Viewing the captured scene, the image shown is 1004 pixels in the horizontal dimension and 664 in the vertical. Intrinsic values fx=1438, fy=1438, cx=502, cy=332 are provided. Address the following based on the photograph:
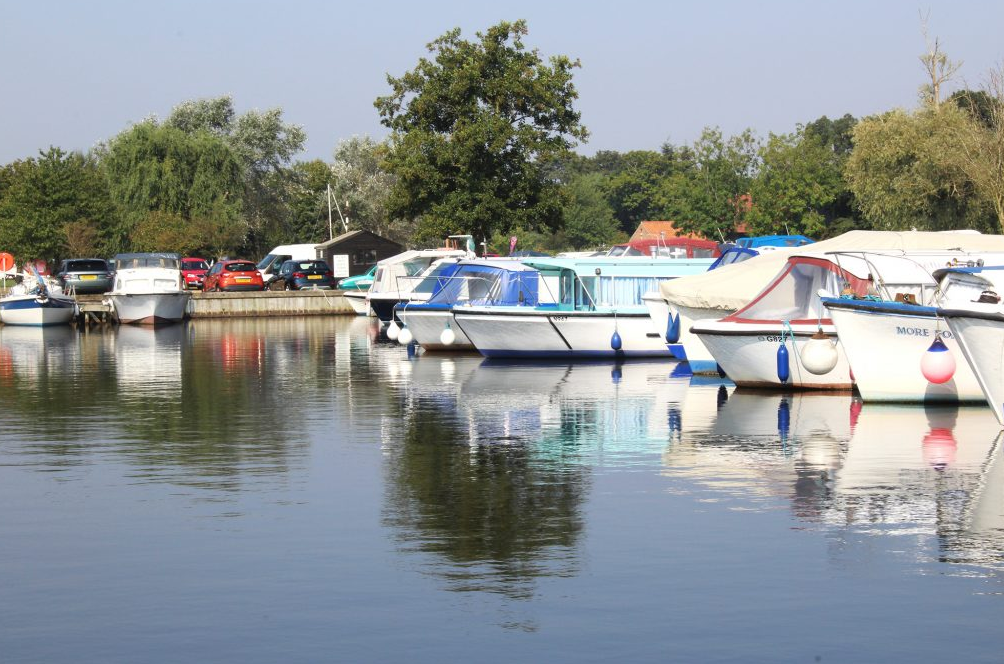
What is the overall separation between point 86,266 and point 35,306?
11096 mm

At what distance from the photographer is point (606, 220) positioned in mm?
138375

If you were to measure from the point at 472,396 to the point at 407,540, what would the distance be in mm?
13204

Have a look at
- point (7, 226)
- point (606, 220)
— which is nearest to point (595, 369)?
point (7, 226)

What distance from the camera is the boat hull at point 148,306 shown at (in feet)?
186

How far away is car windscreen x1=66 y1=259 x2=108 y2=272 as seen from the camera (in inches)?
2625

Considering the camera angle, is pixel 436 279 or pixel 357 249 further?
pixel 357 249

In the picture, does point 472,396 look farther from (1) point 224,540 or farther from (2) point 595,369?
(1) point 224,540

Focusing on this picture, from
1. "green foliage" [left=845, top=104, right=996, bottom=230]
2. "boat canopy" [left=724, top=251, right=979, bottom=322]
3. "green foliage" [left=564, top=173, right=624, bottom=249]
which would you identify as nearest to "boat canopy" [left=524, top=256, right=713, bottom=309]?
"boat canopy" [left=724, top=251, right=979, bottom=322]

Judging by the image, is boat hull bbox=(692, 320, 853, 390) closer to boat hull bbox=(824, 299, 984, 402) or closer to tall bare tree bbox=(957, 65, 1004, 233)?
boat hull bbox=(824, 299, 984, 402)

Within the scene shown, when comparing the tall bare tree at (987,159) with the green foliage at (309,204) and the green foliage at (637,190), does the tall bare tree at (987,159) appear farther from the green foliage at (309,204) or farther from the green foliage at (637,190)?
the green foliage at (637,190)

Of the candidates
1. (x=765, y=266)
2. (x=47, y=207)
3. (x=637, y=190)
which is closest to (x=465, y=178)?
(x=47, y=207)

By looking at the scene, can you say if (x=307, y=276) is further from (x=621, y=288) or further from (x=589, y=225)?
(x=589, y=225)

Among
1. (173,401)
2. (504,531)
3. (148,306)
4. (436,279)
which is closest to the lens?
(504,531)

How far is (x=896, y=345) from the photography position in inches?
875
